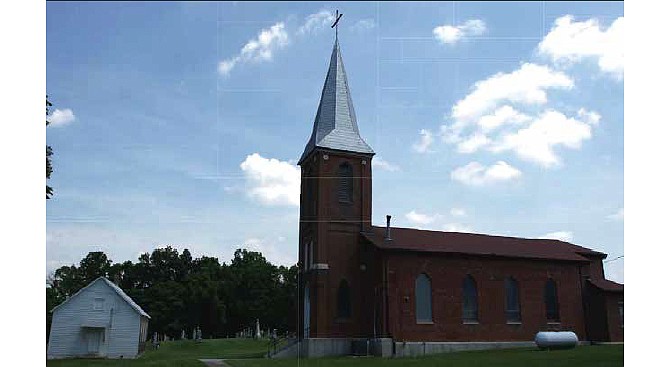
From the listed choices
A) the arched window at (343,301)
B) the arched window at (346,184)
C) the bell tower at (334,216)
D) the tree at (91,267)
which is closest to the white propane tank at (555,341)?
the bell tower at (334,216)

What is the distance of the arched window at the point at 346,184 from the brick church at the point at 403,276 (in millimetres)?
56

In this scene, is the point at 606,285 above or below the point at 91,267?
below

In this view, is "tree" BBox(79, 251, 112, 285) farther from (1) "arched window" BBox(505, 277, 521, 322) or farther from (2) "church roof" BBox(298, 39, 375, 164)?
(1) "arched window" BBox(505, 277, 521, 322)

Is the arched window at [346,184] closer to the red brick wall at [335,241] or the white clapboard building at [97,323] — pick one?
the red brick wall at [335,241]

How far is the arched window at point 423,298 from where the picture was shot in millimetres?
32475

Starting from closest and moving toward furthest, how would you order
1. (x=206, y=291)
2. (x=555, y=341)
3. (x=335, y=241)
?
1. (x=555, y=341)
2. (x=335, y=241)
3. (x=206, y=291)

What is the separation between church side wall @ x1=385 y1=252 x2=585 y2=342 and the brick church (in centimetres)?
6

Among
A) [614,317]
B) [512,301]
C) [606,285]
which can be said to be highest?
[606,285]

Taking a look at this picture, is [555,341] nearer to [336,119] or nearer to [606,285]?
[606,285]

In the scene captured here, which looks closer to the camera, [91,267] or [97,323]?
[97,323]

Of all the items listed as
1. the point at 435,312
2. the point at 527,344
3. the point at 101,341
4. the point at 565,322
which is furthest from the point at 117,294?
the point at 565,322

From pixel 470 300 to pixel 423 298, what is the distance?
304 centimetres

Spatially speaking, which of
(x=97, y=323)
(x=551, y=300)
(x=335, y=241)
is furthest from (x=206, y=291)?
(x=551, y=300)

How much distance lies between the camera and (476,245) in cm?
3597
